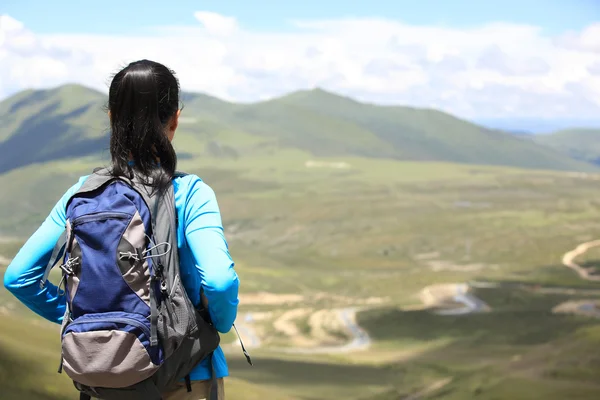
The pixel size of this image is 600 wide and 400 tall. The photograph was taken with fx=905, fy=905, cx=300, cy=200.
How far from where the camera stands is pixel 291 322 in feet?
293

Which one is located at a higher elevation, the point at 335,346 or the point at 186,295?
the point at 186,295

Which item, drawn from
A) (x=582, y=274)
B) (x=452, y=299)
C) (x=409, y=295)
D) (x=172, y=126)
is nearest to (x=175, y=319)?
(x=172, y=126)

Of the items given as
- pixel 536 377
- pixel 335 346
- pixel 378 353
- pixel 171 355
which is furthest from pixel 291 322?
pixel 171 355

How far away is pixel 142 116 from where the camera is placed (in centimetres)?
525

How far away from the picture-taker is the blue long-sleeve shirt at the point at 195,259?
4801 mm

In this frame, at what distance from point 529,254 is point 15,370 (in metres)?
119

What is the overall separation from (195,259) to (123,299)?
434 millimetres

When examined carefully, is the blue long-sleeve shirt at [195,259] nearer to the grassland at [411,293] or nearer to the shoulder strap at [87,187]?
the shoulder strap at [87,187]

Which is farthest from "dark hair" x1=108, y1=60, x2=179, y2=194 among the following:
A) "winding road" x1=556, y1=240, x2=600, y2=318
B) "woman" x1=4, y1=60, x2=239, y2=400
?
"winding road" x1=556, y1=240, x2=600, y2=318

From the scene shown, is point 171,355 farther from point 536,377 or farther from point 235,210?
point 235,210

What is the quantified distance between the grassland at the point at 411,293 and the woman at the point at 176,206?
15.8 metres

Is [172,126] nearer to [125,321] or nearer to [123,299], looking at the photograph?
[123,299]

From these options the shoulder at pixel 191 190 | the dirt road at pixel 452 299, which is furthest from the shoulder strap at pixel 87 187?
the dirt road at pixel 452 299

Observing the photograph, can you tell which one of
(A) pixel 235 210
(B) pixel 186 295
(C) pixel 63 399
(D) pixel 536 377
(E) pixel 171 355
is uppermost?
→ (B) pixel 186 295
